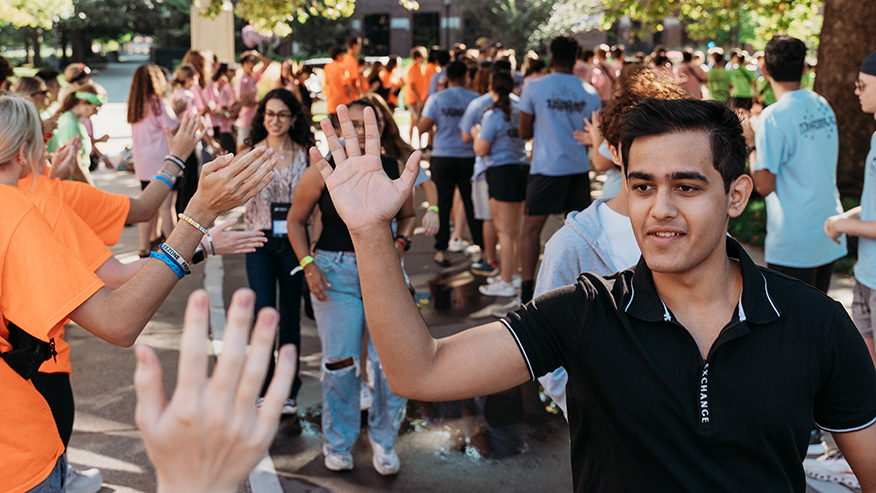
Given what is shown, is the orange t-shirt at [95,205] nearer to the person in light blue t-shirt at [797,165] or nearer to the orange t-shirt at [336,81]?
the person in light blue t-shirt at [797,165]

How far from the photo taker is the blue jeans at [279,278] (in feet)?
15.9

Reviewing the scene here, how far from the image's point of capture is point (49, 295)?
85.8 inches

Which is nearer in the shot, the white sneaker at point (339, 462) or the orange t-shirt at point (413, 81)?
the white sneaker at point (339, 462)

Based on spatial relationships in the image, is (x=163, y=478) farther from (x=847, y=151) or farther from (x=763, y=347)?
(x=847, y=151)

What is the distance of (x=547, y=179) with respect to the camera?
6.79 m

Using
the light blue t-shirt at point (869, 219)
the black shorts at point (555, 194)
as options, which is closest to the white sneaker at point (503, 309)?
the black shorts at point (555, 194)

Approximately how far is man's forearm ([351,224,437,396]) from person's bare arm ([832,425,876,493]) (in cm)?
104

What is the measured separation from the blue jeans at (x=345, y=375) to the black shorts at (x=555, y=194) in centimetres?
288

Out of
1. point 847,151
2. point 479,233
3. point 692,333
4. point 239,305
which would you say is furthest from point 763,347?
point 847,151

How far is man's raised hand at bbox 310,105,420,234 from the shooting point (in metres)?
1.80

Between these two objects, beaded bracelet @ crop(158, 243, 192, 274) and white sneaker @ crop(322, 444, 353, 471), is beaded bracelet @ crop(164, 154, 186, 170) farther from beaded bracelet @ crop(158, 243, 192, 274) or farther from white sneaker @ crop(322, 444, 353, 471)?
white sneaker @ crop(322, 444, 353, 471)

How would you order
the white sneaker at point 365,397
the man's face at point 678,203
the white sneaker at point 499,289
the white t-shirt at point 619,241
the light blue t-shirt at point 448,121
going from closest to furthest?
the man's face at point 678,203, the white t-shirt at point 619,241, the white sneaker at point 365,397, the white sneaker at point 499,289, the light blue t-shirt at point 448,121

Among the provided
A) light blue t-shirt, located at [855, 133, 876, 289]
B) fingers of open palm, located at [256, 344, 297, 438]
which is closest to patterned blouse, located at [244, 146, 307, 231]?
light blue t-shirt, located at [855, 133, 876, 289]

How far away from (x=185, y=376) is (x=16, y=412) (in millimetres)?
1511
